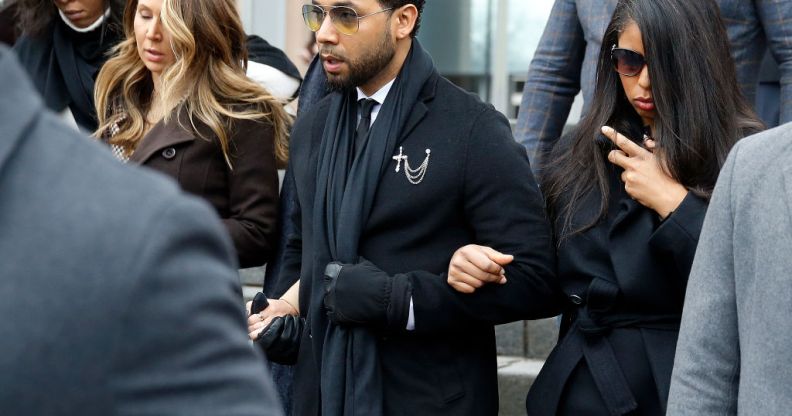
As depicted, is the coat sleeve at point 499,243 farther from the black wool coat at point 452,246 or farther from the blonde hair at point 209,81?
the blonde hair at point 209,81

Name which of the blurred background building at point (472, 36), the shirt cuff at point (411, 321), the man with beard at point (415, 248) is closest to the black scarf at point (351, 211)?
the man with beard at point (415, 248)

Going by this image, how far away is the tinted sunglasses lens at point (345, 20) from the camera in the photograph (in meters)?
3.94

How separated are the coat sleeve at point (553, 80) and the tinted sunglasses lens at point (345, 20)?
2.62 feet

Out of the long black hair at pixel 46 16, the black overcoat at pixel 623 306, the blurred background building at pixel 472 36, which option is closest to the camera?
the black overcoat at pixel 623 306

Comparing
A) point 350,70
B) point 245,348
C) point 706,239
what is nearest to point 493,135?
point 350,70

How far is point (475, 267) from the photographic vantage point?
3.60 meters

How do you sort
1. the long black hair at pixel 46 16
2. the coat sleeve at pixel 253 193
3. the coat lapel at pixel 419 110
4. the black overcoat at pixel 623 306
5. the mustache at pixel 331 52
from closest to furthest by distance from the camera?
the black overcoat at pixel 623 306 < the coat lapel at pixel 419 110 < the mustache at pixel 331 52 < the coat sleeve at pixel 253 193 < the long black hair at pixel 46 16

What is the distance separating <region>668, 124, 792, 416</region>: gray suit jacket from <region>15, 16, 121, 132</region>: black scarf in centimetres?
298

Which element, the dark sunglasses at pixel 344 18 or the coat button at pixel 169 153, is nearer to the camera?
the dark sunglasses at pixel 344 18

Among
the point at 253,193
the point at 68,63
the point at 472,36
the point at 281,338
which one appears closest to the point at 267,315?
the point at 281,338

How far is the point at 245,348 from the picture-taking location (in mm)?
1457

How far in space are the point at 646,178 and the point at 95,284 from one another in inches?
96.0

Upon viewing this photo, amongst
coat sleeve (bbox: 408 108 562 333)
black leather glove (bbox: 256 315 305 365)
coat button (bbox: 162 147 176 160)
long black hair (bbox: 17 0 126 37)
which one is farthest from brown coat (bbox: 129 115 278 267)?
long black hair (bbox: 17 0 126 37)

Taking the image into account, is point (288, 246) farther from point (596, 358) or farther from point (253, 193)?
point (596, 358)
